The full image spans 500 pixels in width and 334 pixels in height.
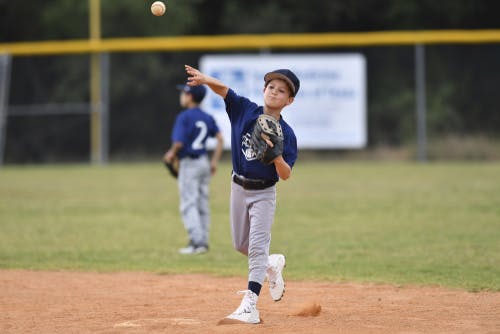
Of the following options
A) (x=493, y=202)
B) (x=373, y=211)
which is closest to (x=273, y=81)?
(x=373, y=211)

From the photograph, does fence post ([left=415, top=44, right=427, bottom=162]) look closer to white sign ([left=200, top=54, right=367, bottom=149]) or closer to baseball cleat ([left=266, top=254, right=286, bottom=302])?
white sign ([left=200, top=54, right=367, bottom=149])

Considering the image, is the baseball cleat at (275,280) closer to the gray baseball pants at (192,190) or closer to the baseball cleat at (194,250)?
the gray baseball pants at (192,190)

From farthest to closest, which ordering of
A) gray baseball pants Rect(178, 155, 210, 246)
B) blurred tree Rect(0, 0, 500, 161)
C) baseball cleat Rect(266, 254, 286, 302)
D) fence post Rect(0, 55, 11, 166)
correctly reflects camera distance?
fence post Rect(0, 55, 11, 166), blurred tree Rect(0, 0, 500, 161), gray baseball pants Rect(178, 155, 210, 246), baseball cleat Rect(266, 254, 286, 302)

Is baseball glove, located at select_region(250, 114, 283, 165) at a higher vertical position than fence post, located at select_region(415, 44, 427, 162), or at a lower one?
lower

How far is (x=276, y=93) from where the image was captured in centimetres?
593

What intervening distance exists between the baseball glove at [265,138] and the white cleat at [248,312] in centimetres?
92

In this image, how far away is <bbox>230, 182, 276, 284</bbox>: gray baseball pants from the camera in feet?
19.5

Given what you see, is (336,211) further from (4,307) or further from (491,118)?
(491,118)

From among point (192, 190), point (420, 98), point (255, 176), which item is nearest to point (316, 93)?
point (420, 98)

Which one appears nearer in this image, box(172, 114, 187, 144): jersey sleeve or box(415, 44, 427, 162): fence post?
box(172, 114, 187, 144): jersey sleeve

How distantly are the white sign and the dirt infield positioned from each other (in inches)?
527

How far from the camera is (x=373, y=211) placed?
1347 cm

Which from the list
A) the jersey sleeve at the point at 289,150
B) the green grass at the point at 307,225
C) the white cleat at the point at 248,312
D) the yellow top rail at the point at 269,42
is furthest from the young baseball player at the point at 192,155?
the yellow top rail at the point at 269,42

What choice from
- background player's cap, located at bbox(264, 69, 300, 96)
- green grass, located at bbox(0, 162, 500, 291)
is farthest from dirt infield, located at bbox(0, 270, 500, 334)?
background player's cap, located at bbox(264, 69, 300, 96)
